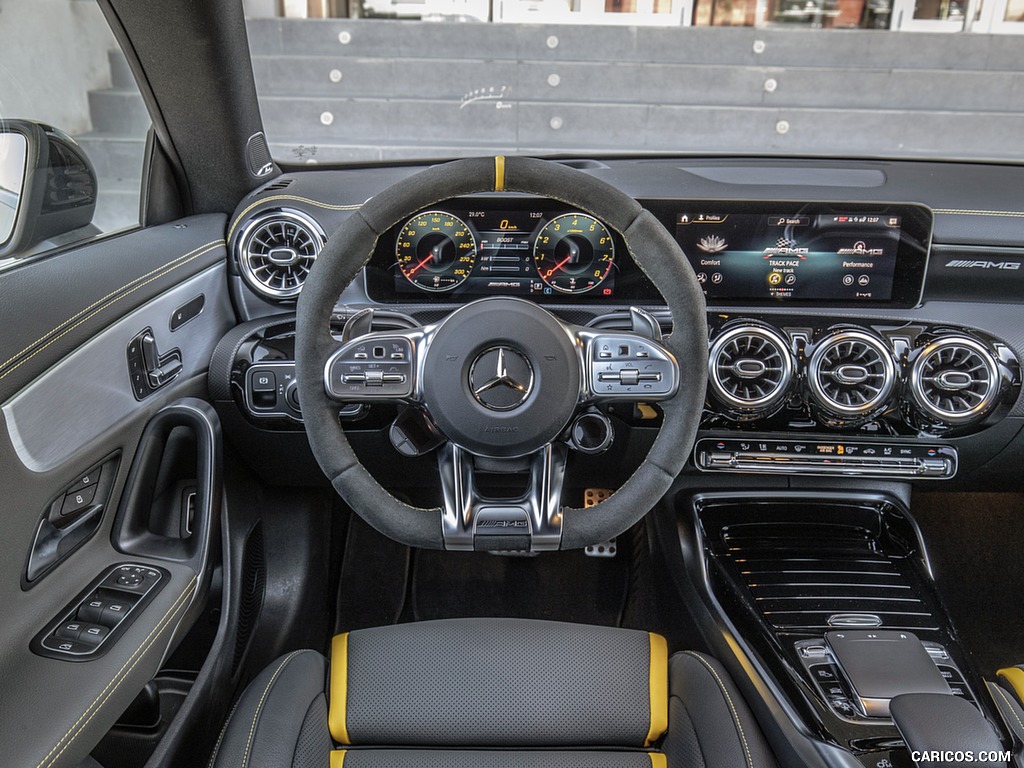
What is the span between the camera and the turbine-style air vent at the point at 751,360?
1.79 meters

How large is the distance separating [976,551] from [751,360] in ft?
4.04

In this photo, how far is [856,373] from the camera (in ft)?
5.84

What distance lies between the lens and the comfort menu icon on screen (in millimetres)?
1895

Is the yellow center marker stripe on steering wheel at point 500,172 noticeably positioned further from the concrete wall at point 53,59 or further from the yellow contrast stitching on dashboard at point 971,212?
the yellow contrast stitching on dashboard at point 971,212

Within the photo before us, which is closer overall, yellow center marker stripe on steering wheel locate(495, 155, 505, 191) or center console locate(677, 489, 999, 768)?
yellow center marker stripe on steering wheel locate(495, 155, 505, 191)

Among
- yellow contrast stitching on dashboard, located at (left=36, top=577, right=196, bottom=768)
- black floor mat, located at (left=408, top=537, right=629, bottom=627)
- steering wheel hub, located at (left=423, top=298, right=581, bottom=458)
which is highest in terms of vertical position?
steering wheel hub, located at (left=423, top=298, right=581, bottom=458)

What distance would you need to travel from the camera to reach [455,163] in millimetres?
1142

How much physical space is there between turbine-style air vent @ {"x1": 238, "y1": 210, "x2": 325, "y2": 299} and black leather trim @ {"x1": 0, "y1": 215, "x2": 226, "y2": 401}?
0.27ft

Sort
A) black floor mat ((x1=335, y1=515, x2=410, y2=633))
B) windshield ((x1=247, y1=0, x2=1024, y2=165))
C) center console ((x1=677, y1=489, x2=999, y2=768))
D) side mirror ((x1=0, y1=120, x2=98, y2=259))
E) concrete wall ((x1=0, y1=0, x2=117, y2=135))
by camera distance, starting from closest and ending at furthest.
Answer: center console ((x1=677, y1=489, x2=999, y2=768)) < side mirror ((x1=0, y1=120, x2=98, y2=259)) < concrete wall ((x1=0, y1=0, x2=117, y2=135)) < black floor mat ((x1=335, y1=515, x2=410, y2=633)) < windshield ((x1=247, y1=0, x2=1024, y2=165))

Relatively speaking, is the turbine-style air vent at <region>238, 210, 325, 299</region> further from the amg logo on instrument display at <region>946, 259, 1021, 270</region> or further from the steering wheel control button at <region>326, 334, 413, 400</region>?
the amg logo on instrument display at <region>946, 259, 1021, 270</region>

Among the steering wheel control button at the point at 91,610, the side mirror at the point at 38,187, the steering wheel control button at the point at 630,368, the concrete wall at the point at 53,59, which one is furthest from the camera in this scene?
the concrete wall at the point at 53,59

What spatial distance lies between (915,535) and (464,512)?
1.28 m

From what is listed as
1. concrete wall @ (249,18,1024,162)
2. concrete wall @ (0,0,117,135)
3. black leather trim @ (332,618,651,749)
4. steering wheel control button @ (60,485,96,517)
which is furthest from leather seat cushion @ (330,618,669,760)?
concrete wall @ (249,18,1024,162)

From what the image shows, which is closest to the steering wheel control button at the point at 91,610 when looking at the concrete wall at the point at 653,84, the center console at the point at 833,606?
the center console at the point at 833,606
